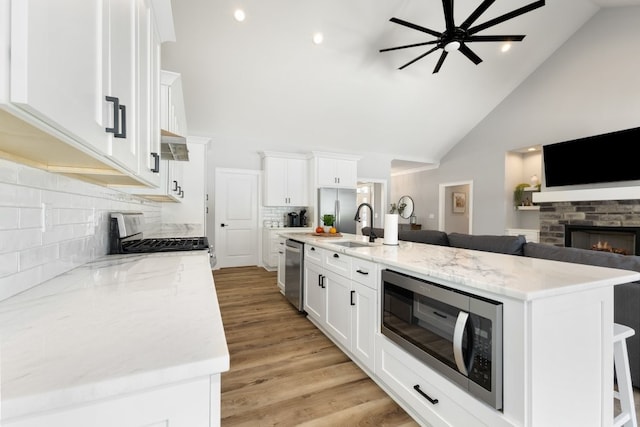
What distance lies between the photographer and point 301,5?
11.8ft

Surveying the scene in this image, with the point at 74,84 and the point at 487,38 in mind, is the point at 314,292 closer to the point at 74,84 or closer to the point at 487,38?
the point at 74,84

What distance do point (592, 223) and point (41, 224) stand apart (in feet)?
21.6

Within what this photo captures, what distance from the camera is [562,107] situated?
5.10m

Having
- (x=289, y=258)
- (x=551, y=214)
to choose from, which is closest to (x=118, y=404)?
(x=289, y=258)

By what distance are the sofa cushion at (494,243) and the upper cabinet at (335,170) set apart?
3.50 meters

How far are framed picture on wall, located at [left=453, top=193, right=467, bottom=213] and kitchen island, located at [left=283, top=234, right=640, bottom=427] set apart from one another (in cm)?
662

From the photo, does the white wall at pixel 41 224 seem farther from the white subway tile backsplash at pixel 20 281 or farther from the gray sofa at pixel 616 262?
the gray sofa at pixel 616 262

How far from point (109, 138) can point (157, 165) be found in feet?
2.55

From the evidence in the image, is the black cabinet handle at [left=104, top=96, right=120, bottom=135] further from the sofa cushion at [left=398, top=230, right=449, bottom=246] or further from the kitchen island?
the sofa cushion at [left=398, top=230, right=449, bottom=246]

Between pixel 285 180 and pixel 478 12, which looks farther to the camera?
pixel 285 180

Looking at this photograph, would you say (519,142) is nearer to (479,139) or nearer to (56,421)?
(479,139)

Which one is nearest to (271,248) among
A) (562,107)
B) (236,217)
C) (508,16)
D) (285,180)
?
(236,217)

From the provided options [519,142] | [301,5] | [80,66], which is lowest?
[80,66]

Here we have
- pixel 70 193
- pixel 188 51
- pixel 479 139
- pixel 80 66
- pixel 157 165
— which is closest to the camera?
pixel 80 66
